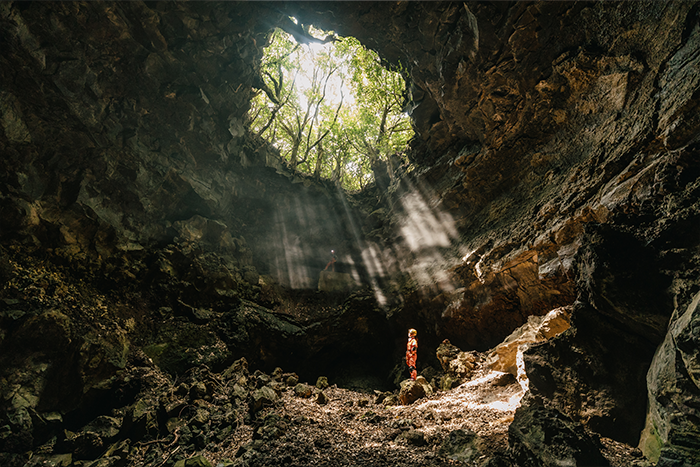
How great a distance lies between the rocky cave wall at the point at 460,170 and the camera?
3562mm

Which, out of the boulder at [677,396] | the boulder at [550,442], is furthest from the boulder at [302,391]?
the boulder at [677,396]

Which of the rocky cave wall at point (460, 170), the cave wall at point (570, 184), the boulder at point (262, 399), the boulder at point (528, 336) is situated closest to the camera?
the cave wall at point (570, 184)

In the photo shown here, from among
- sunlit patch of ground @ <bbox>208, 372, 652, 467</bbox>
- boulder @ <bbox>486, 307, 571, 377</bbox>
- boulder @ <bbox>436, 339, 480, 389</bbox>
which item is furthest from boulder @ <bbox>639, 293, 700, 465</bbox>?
boulder @ <bbox>436, 339, 480, 389</bbox>

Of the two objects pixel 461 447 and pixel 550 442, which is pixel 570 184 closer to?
pixel 550 442

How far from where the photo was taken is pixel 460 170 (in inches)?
472

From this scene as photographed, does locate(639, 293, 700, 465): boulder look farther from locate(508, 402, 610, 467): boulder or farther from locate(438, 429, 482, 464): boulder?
locate(438, 429, 482, 464): boulder

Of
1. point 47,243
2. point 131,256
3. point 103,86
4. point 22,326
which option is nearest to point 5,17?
point 103,86

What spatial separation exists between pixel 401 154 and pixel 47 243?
1557 cm

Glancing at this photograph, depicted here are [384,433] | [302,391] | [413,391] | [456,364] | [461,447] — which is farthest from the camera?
[456,364]

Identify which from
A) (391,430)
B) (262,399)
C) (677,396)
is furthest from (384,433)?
(677,396)

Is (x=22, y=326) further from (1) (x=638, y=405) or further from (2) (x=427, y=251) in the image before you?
(2) (x=427, y=251)

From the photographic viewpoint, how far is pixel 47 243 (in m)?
7.64

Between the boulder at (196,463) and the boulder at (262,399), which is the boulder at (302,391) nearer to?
the boulder at (262,399)

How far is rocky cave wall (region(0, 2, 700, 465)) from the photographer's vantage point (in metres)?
3.56
